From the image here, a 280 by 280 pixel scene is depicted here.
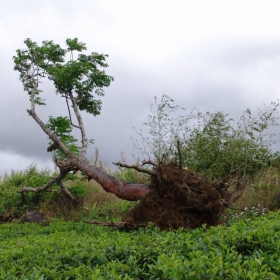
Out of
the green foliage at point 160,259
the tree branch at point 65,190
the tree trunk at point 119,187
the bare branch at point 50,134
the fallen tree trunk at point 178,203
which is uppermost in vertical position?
the bare branch at point 50,134

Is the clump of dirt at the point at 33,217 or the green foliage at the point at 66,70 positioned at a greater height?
the green foliage at the point at 66,70

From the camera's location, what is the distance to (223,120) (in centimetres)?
1781

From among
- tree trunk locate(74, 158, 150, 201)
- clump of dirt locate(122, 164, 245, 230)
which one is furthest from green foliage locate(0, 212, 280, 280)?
tree trunk locate(74, 158, 150, 201)

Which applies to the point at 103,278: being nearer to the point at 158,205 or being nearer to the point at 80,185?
the point at 158,205

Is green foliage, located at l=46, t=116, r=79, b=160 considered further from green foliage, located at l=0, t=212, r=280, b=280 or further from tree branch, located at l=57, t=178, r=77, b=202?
green foliage, located at l=0, t=212, r=280, b=280

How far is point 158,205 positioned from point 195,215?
2.56 ft

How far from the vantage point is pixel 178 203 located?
9.89 metres

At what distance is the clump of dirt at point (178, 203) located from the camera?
32.0 ft

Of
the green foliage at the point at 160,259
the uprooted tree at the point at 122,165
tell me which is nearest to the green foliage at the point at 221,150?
the uprooted tree at the point at 122,165

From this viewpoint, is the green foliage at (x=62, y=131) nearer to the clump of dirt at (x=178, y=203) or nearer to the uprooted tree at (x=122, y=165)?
the uprooted tree at (x=122, y=165)

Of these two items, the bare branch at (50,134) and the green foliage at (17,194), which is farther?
the green foliage at (17,194)

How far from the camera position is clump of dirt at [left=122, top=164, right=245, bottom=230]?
9758 mm

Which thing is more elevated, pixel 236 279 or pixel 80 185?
pixel 80 185

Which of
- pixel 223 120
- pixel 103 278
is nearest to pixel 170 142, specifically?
pixel 223 120
